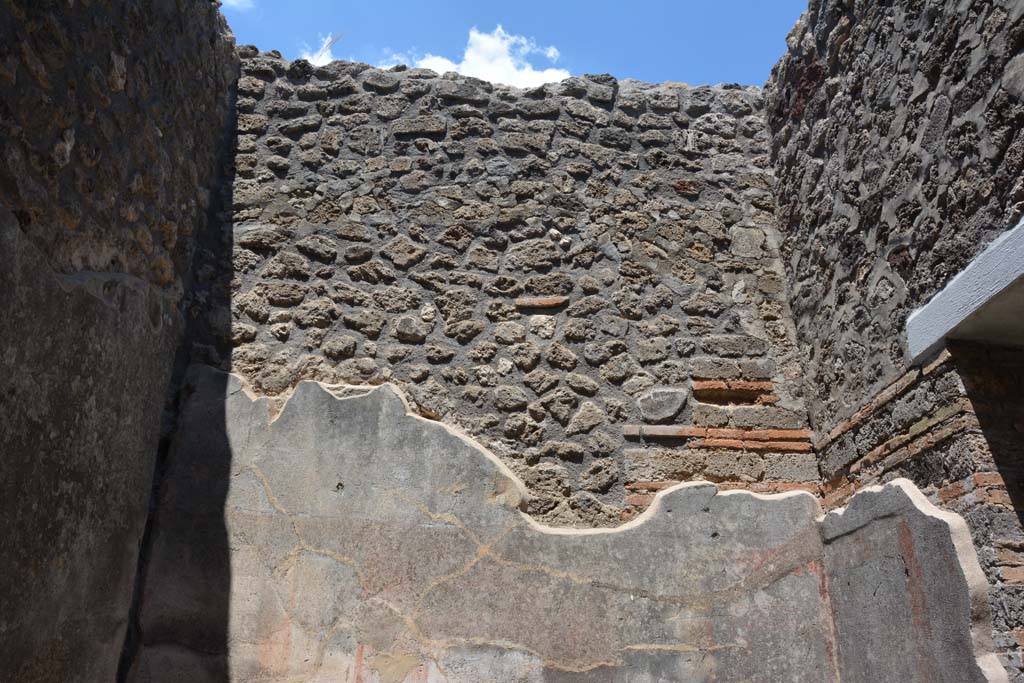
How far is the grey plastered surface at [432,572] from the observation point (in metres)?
2.87

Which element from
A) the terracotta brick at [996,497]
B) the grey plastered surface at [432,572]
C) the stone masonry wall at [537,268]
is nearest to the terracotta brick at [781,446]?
the stone masonry wall at [537,268]

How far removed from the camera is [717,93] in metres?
4.12

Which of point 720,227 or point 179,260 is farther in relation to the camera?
point 720,227

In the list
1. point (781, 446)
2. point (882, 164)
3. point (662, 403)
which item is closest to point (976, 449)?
point (781, 446)

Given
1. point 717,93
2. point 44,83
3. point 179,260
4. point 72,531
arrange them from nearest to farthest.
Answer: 1. point 44,83
2. point 72,531
3. point 179,260
4. point 717,93

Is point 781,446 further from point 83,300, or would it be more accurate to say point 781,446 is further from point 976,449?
point 83,300

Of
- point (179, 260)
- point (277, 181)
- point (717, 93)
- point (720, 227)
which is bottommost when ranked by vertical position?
point (179, 260)

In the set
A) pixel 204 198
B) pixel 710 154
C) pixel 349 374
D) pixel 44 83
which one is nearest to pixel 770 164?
pixel 710 154

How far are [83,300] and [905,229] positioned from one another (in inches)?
103

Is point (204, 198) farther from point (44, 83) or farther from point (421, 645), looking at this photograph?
point (421, 645)

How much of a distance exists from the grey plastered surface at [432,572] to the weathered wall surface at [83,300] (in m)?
0.28

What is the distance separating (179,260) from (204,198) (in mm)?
379

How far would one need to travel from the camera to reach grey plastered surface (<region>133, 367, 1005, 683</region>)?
2.87 m

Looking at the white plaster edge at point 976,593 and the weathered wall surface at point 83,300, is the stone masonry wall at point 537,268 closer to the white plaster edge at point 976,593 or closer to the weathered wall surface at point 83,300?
the weathered wall surface at point 83,300
